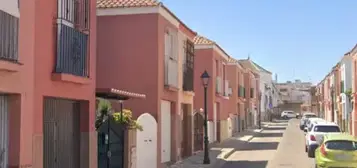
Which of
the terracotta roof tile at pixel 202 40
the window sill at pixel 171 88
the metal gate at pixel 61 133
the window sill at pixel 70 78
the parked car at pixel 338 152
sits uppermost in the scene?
the terracotta roof tile at pixel 202 40

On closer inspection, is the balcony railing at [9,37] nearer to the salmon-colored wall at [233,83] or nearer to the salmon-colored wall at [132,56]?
the salmon-colored wall at [132,56]

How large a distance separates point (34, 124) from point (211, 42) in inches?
961

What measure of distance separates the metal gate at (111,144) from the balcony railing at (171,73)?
5267 millimetres

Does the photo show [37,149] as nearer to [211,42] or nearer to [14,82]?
[14,82]

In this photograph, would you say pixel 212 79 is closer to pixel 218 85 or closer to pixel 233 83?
pixel 218 85

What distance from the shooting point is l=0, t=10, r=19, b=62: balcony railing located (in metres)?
9.18

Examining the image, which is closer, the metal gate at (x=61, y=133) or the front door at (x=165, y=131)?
the metal gate at (x=61, y=133)

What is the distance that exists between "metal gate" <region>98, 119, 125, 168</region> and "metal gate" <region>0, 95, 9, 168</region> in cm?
588

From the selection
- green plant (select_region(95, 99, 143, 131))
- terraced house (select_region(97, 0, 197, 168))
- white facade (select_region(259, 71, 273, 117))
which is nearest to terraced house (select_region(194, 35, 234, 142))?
terraced house (select_region(97, 0, 197, 168))

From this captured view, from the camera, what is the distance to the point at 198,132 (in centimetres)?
2950

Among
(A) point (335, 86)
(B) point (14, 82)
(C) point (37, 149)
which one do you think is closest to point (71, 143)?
(C) point (37, 149)

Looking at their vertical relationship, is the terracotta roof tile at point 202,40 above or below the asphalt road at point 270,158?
above

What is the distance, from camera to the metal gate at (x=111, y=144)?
1574cm

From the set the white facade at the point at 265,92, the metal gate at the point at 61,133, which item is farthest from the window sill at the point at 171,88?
the white facade at the point at 265,92
